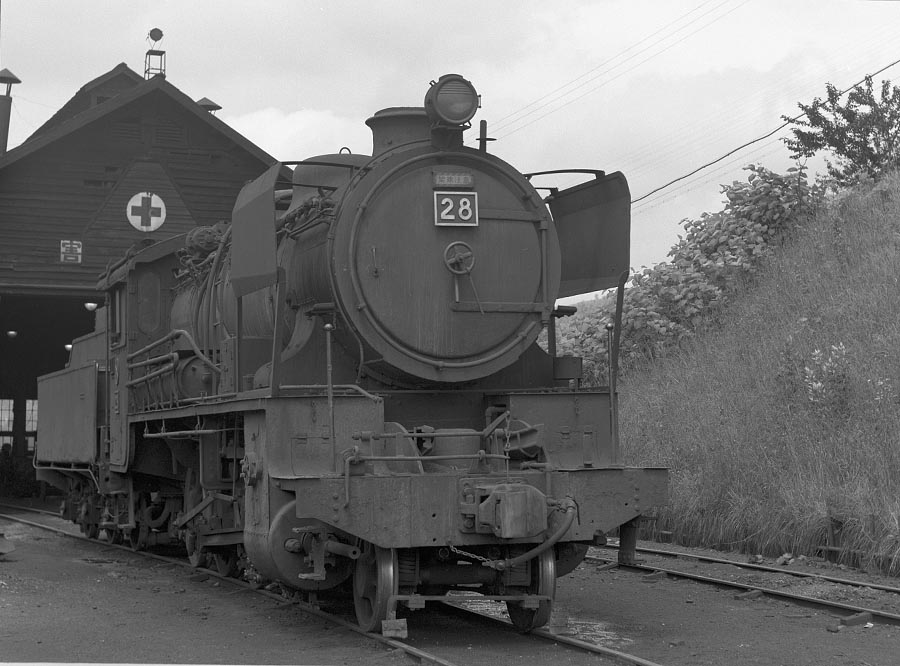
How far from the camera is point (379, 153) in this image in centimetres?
793

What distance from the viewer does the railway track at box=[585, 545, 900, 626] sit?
7.68m

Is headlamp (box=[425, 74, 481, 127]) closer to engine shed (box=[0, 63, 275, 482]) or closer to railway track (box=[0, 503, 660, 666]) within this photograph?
railway track (box=[0, 503, 660, 666])

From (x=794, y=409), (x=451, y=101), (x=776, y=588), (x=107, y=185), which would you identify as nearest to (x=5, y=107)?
(x=107, y=185)

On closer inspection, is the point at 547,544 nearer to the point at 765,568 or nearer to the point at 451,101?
the point at 451,101

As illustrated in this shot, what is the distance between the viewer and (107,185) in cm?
2081

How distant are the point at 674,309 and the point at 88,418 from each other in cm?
1001

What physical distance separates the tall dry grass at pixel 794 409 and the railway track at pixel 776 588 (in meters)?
0.78

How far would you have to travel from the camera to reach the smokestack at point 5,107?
811 inches

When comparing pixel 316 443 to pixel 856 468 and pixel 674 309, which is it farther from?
pixel 674 309

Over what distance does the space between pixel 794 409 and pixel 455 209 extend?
689cm

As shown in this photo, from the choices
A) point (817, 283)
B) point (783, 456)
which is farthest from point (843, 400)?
point (817, 283)

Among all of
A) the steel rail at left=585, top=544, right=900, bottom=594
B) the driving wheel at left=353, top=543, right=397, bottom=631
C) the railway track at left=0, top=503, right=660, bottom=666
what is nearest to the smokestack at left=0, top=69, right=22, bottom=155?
the railway track at left=0, top=503, right=660, bottom=666

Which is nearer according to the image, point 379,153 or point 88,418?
point 379,153

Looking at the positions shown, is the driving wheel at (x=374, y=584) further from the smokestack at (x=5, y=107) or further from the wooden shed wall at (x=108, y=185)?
the smokestack at (x=5, y=107)
